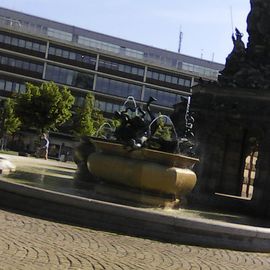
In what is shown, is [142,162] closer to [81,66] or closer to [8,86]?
[8,86]

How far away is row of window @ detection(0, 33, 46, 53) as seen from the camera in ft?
295

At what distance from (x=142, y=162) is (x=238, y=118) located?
31.5 feet

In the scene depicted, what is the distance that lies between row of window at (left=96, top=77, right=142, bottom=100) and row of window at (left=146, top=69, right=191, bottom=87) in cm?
343

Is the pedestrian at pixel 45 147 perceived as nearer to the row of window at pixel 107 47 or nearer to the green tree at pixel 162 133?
the green tree at pixel 162 133

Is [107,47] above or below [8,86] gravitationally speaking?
above

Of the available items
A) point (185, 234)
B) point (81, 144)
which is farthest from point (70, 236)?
point (81, 144)

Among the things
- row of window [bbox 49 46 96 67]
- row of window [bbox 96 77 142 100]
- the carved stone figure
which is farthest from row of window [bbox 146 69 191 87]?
the carved stone figure

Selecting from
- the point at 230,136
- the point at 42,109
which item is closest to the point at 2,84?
the point at 42,109

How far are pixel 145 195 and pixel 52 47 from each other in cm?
8367

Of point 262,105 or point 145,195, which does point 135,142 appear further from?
point 262,105

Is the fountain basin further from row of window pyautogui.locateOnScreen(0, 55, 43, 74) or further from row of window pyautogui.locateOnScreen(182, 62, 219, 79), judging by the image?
row of window pyautogui.locateOnScreen(182, 62, 219, 79)

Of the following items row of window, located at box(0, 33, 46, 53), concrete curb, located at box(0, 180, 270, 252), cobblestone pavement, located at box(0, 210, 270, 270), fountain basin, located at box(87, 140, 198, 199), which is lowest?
cobblestone pavement, located at box(0, 210, 270, 270)

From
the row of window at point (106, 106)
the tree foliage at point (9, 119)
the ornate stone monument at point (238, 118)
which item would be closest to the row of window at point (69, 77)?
the row of window at point (106, 106)

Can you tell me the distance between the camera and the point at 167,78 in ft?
343
